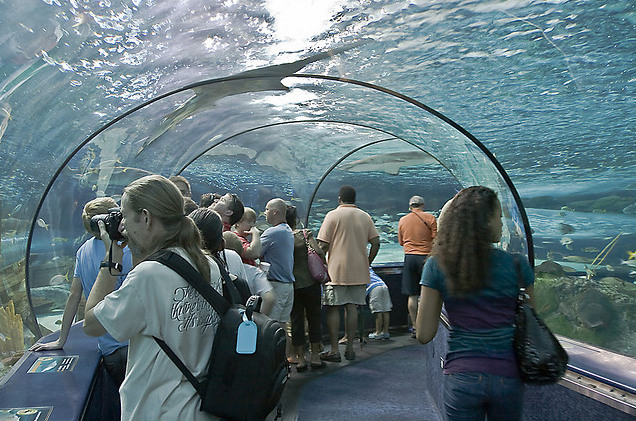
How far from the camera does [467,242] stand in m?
2.30

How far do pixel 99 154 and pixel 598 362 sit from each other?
5.78m

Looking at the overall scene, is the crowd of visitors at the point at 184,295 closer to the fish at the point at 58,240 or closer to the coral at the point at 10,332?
the coral at the point at 10,332

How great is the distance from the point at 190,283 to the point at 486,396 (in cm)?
→ 143

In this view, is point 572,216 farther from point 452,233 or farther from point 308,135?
point 452,233

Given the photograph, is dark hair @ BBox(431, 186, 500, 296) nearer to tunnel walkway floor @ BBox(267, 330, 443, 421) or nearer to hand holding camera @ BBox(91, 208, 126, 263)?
hand holding camera @ BBox(91, 208, 126, 263)

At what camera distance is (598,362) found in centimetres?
313

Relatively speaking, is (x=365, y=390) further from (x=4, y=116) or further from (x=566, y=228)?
(x=4, y=116)

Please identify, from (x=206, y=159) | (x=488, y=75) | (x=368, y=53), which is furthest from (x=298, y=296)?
(x=206, y=159)

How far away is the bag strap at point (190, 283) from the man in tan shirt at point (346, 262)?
4.77 meters

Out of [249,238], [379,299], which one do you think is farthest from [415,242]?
[249,238]

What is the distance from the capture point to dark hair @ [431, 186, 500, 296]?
7.42 feet

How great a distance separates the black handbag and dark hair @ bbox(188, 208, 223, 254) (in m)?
1.59

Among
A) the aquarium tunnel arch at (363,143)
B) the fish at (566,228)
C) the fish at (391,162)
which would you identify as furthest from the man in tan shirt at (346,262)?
the fish at (391,162)

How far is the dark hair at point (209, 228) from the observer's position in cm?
270
